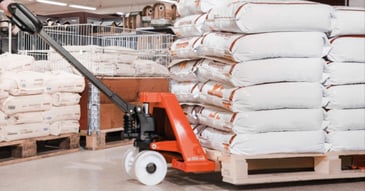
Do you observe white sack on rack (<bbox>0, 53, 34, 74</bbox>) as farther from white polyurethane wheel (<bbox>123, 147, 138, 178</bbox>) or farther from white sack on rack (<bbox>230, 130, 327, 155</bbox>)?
white sack on rack (<bbox>230, 130, 327, 155</bbox>)

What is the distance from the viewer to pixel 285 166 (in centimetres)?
451

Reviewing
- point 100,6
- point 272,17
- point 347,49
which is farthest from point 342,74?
point 100,6

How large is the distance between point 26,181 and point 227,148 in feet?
5.83

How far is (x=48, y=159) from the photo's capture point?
19.5ft

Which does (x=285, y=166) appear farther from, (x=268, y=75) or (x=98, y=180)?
(x=98, y=180)

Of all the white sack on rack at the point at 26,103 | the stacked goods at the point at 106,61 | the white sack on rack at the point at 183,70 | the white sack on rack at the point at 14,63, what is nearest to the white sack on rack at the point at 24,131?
the white sack on rack at the point at 26,103

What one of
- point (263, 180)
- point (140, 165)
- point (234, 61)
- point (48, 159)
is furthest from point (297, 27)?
point (48, 159)

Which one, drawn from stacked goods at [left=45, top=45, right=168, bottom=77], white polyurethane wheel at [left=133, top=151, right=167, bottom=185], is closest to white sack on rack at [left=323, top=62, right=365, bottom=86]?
white polyurethane wheel at [left=133, top=151, right=167, bottom=185]

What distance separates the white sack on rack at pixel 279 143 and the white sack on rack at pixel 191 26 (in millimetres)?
1113

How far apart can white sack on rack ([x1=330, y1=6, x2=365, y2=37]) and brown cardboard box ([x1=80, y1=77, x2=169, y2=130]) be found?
340 centimetres

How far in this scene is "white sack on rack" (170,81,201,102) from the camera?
4699mm

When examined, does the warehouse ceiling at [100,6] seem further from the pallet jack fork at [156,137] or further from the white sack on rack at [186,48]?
the pallet jack fork at [156,137]

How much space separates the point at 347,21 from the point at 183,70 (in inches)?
57.8

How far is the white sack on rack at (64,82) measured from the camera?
625 cm
